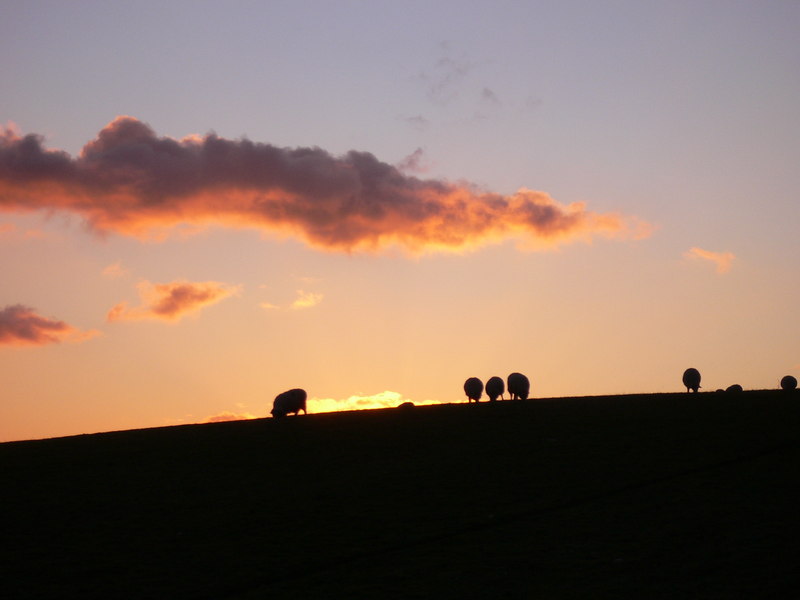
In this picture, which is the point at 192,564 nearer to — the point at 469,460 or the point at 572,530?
the point at 572,530

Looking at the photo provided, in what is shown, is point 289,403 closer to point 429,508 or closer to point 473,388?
point 473,388

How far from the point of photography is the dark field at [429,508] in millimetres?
20641

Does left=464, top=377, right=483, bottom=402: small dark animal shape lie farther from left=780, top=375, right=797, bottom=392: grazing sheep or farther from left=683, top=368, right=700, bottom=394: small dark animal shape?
left=780, top=375, right=797, bottom=392: grazing sheep

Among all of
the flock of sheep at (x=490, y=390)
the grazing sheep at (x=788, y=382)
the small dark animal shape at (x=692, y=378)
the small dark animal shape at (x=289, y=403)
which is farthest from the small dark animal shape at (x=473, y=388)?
the grazing sheep at (x=788, y=382)

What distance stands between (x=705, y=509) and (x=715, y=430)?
9965mm

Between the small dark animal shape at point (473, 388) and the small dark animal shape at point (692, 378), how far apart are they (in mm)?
11322

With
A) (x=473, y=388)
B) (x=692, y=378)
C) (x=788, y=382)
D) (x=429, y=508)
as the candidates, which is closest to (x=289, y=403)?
(x=473, y=388)

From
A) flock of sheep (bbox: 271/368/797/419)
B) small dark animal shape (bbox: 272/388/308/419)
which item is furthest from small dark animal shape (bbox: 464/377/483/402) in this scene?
small dark animal shape (bbox: 272/388/308/419)

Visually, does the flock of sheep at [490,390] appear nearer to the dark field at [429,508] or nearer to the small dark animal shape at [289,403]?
the small dark animal shape at [289,403]

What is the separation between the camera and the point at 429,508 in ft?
86.3

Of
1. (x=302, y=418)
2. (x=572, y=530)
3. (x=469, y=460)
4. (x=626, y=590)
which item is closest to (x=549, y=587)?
(x=626, y=590)

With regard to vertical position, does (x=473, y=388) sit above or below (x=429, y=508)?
above

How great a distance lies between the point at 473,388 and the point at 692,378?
39.5 feet

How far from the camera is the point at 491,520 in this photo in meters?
24.6
